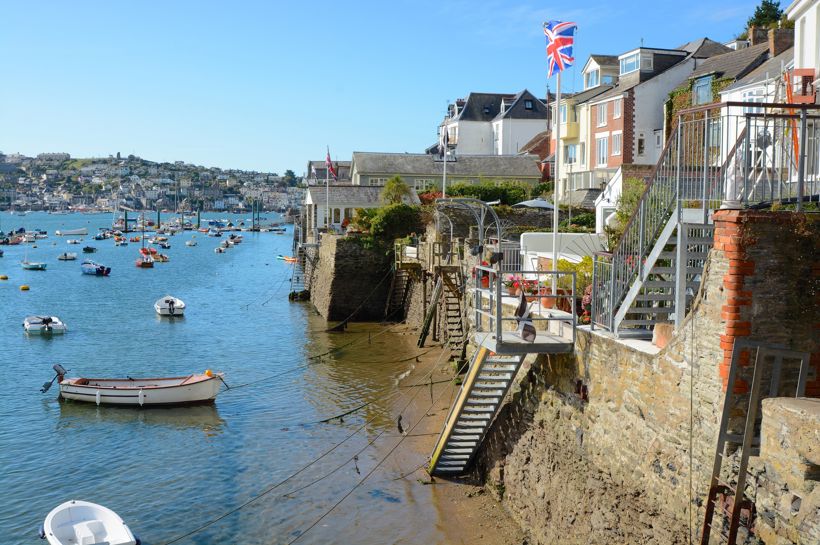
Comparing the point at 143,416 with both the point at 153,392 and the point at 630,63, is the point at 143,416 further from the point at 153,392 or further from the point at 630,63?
the point at 630,63

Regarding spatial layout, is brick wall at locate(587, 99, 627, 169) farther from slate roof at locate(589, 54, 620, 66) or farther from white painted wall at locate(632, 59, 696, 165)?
slate roof at locate(589, 54, 620, 66)

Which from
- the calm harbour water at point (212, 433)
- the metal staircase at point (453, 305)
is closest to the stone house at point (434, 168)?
the calm harbour water at point (212, 433)

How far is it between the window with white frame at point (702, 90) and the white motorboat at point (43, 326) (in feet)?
112

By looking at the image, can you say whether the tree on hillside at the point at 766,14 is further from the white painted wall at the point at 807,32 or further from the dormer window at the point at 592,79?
the white painted wall at the point at 807,32

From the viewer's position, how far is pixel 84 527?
14.5 meters

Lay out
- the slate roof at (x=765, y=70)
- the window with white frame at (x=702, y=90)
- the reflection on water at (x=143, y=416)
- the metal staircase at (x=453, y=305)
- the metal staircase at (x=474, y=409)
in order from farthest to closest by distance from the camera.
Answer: the window with white frame at (x=702, y=90) → the slate roof at (x=765, y=70) → the metal staircase at (x=453, y=305) → the reflection on water at (x=143, y=416) → the metal staircase at (x=474, y=409)

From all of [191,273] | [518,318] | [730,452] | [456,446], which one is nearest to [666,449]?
[730,452]

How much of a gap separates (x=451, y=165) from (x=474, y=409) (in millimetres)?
49544

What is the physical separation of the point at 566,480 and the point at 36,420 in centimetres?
1748

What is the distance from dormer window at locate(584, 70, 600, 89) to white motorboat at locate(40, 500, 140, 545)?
48.6m

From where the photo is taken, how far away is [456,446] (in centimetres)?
1630

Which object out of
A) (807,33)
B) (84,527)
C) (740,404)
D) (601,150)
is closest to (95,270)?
(601,150)

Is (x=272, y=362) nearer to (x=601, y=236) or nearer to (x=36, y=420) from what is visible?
(x=36, y=420)

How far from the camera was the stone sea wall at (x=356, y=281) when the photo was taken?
3997cm
